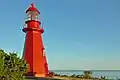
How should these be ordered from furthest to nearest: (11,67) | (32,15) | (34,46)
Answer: (32,15) → (34,46) → (11,67)

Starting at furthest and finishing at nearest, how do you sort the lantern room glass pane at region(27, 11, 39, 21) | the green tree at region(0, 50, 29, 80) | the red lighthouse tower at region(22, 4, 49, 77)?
1. the lantern room glass pane at region(27, 11, 39, 21)
2. the red lighthouse tower at region(22, 4, 49, 77)
3. the green tree at region(0, 50, 29, 80)

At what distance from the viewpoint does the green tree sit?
2273 cm

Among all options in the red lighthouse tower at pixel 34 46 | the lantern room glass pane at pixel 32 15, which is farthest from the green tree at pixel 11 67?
the lantern room glass pane at pixel 32 15

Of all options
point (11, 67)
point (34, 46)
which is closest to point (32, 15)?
point (34, 46)

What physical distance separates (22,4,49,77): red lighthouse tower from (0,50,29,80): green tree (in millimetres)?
7373

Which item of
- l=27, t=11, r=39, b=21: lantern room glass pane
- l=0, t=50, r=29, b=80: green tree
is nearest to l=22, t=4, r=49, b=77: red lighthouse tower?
l=27, t=11, r=39, b=21: lantern room glass pane

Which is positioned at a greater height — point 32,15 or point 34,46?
point 32,15

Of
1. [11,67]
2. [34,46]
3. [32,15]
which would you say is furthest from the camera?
[32,15]

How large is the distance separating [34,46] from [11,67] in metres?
9.89

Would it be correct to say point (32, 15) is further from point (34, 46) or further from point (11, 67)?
point (11, 67)

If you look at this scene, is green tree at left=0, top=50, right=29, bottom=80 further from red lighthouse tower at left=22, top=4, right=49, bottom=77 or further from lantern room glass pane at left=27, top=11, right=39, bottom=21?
lantern room glass pane at left=27, top=11, right=39, bottom=21

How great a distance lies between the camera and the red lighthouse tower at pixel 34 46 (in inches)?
1312

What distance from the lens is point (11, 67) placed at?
24125 mm

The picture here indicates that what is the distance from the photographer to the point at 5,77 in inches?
904
